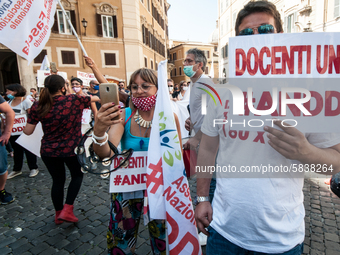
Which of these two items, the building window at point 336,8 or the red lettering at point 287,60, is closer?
the red lettering at point 287,60

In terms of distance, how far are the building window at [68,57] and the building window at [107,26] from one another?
337 centimetres

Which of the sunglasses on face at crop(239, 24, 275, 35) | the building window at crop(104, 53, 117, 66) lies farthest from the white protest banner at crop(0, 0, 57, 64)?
the building window at crop(104, 53, 117, 66)

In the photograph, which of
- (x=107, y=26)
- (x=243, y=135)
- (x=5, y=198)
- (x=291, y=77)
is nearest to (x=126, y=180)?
(x=243, y=135)

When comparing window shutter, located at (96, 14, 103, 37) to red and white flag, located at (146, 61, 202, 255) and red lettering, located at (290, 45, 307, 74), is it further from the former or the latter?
red lettering, located at (290, 45, 307, 74)

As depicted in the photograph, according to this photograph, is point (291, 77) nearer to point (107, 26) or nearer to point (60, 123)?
point (60, 123)

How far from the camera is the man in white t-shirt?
1.02m

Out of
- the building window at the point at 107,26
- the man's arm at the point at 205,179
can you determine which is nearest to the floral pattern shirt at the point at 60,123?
the man's arm at the point at 205,179

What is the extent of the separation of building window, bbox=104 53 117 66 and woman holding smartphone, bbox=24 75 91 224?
17.7 meters

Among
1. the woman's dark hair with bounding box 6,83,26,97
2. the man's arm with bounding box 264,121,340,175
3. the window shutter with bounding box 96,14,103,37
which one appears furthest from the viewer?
the window shutter with bounding box 96,14,103,37

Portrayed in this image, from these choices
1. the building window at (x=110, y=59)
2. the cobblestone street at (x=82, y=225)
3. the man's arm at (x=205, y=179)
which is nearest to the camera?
the man's arm at (x=205, y=179)

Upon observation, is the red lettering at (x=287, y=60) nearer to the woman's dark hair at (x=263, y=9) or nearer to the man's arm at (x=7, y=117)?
the woman's dark hair at (x=263, y=9)

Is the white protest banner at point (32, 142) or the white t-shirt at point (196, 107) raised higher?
the white t-shirt at point (196, 107)

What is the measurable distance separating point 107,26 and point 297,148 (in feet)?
69.7

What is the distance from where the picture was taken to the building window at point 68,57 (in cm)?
1775
